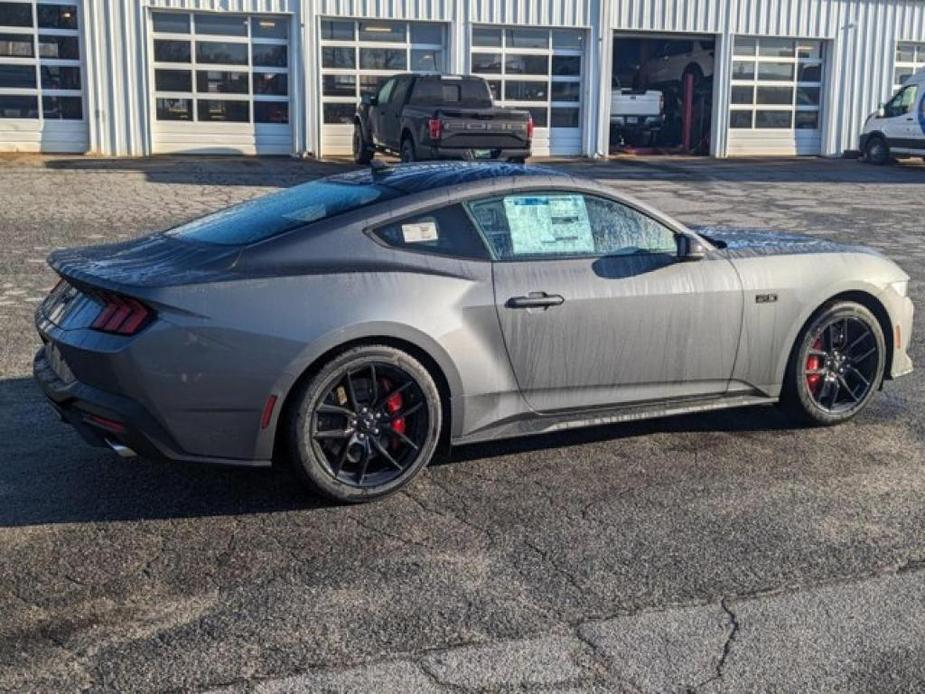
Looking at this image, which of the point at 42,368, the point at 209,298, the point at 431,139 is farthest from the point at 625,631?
the point at 431,139

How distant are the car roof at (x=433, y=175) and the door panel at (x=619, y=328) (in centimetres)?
50

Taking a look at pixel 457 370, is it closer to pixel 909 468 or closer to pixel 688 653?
pixel 688 653

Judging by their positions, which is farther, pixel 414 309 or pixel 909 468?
pixel 909 468

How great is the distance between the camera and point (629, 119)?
2855 cm

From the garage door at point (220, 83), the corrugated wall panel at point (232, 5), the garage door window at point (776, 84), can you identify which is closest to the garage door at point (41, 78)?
the garage door at point (220, 83)

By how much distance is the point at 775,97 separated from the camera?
1115 inches

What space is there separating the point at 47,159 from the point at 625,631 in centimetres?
2020

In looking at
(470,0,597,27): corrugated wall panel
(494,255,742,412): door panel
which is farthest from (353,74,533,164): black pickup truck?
(494,255,742,412): door panel

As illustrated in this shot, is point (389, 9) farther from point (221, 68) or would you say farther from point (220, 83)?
point (220, 83)

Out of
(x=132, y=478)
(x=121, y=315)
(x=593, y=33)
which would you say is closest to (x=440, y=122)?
(x=593, y=33)

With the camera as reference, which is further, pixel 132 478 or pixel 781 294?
pixel 781 294

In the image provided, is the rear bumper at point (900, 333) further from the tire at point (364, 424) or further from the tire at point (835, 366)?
the tire at point (364, 424)

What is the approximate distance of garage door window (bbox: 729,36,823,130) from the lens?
91.4 feet

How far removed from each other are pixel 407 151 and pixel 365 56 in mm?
5523
